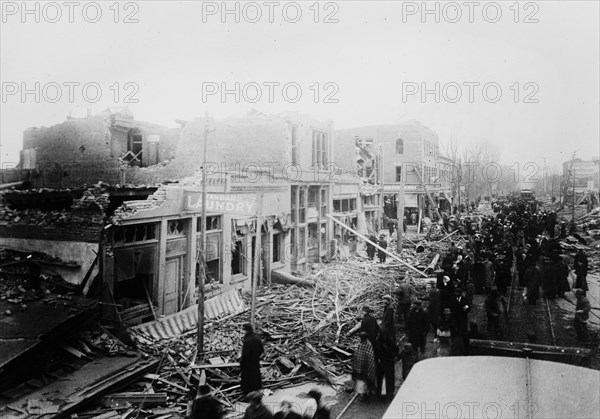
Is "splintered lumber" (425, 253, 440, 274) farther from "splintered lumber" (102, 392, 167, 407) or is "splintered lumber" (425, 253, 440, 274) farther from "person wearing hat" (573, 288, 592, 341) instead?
"splintered lumber" (102, 392, 167, 407)

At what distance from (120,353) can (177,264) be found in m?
4.78

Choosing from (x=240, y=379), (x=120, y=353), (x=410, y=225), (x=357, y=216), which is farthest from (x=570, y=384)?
(x=410, y=225)

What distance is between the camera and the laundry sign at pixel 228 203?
12195mm

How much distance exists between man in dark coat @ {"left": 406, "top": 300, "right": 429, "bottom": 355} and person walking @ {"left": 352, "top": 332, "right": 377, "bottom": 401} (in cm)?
273

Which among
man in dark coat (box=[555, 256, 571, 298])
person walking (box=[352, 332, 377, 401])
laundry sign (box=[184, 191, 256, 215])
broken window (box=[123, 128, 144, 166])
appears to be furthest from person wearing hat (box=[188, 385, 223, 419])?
broken window (box=[123, 128, 144, 166])

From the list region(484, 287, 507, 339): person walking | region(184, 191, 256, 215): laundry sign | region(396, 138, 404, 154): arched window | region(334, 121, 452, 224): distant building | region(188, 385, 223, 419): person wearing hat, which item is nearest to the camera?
region(188, 385, 223, 419): person wearing hat

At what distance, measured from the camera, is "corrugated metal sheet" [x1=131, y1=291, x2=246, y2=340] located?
1345cm

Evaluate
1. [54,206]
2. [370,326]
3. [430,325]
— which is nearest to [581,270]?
[430,325]

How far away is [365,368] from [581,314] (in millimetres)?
7498

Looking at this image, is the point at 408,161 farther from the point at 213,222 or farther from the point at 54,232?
the point at 54,232

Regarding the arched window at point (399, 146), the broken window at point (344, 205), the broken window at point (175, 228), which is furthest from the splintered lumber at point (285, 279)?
the arched window at point (399, 146)

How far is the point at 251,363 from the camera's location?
10156mm

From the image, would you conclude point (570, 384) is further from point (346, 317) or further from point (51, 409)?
point (346, 317)

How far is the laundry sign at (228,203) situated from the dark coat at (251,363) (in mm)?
3432
